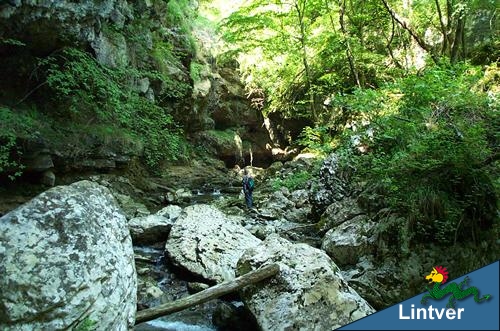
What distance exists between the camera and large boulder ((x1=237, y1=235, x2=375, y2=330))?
11.7 feet

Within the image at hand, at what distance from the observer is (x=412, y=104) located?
5402mm

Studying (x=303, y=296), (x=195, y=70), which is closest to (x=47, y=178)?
(x=303, y=296)

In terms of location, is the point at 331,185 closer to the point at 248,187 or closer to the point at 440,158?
the point at 248,187

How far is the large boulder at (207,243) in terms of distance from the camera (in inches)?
199

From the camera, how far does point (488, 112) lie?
4.49 meters

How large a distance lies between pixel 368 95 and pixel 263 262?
3.01 meters

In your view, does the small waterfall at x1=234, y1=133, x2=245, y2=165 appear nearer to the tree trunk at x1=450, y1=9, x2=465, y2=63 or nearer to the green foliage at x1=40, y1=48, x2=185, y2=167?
the green foliage at x1=40, y1=48, x2=185, y2=167

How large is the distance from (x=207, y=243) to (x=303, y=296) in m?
2.15

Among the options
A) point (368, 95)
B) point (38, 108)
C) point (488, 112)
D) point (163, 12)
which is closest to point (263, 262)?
point (368, 95)

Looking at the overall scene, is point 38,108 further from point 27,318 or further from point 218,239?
point 27,318

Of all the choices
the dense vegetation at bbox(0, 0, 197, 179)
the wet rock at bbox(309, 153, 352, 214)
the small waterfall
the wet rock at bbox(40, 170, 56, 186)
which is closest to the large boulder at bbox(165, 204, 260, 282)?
the wet rock at bbox(309, 153, 352, 214)

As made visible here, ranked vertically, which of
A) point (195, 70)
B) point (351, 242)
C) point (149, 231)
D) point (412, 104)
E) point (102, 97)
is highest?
point (195, 70)

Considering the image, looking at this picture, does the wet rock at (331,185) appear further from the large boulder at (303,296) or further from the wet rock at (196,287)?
the wet rock at (196,287)

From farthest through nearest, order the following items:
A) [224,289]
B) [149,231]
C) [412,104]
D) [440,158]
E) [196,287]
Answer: [149,231] → [412,104] → [196,287] → [440,158] → [224,289]
